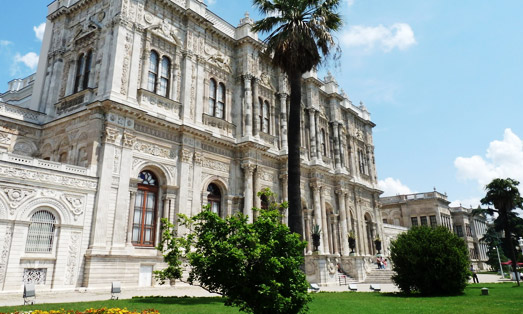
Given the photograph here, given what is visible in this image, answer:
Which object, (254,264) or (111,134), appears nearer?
(254,264)

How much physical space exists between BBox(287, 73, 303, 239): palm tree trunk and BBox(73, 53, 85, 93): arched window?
11679 mm

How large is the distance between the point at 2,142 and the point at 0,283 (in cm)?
814

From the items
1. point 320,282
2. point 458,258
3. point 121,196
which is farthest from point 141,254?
point 458,258

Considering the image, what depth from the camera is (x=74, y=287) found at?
15.5m

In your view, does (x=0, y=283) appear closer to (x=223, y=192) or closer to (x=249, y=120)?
(x=223, y=192)

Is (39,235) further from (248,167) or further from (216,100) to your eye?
(216,100)

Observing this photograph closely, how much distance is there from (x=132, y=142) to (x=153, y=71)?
4738 mm

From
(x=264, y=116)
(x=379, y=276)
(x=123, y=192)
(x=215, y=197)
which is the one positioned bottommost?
(x=379, y=276)

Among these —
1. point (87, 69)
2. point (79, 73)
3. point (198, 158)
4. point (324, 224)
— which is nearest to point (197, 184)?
point (198, 158)

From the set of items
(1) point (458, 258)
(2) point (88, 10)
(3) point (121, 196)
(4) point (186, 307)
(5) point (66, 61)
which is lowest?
(4) point (186, 307)

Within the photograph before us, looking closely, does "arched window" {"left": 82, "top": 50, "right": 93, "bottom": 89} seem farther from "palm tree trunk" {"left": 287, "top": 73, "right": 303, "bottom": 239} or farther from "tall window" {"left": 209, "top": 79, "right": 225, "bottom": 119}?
"palm tree trunk" {"left": 287, "top": 73, "right": 303, "bottom": 239}

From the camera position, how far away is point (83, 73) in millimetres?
20797

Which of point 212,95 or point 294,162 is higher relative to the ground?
point 212,95

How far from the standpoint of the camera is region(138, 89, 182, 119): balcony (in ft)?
64.9
